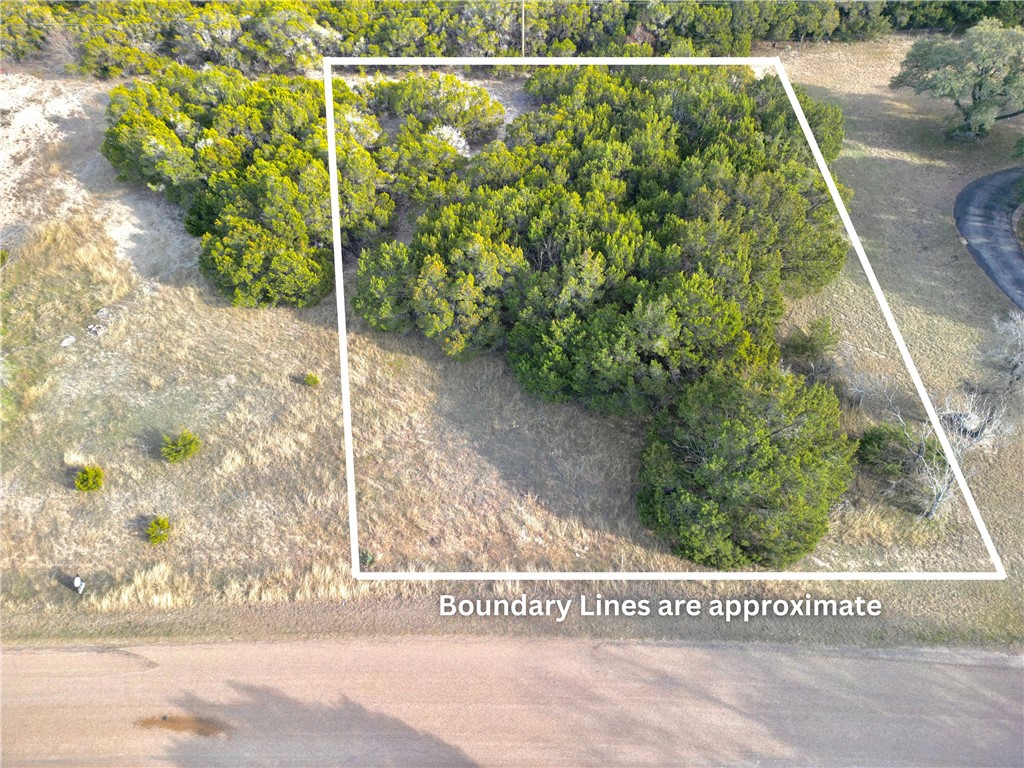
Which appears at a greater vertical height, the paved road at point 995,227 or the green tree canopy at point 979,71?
the green tree canopy at point 979,71

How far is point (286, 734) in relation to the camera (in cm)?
1523

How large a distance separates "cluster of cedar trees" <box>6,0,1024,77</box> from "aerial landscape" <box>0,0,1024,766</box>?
0.36 m

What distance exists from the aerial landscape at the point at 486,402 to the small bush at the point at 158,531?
152 mm

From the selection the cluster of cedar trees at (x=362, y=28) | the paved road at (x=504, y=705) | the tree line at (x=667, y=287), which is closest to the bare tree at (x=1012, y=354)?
the tree line at (x=667, y=287)

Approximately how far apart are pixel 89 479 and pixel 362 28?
29.4 m

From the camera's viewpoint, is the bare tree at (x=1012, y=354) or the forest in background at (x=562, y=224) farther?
the bare tree at (x=1012, y=354)

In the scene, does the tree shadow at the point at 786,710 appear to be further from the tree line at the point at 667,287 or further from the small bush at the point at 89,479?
the small bush at the point at 89,479

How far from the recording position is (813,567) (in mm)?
18734

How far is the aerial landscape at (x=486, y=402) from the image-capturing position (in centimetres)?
1617

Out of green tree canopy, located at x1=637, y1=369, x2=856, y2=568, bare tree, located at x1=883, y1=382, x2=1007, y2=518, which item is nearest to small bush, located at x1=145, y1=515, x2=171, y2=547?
green tree canopy, located at x1=637, y1=369, x2=856, y2=568

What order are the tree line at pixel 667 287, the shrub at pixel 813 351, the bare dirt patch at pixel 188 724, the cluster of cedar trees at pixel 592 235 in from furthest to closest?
the shrub at pixel 813 351 < the cluster of cedar trees at pixel 592 235 < the tree line at pixel 667 287 < the bare dirt patch at pixel 188 724

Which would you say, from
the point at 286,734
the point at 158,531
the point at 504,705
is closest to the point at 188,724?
the point at 286,734

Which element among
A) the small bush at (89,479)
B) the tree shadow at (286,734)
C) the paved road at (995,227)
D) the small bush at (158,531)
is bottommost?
the tree shadow at (286,734)

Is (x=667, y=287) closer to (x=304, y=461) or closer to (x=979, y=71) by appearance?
(x=304, y=461)
